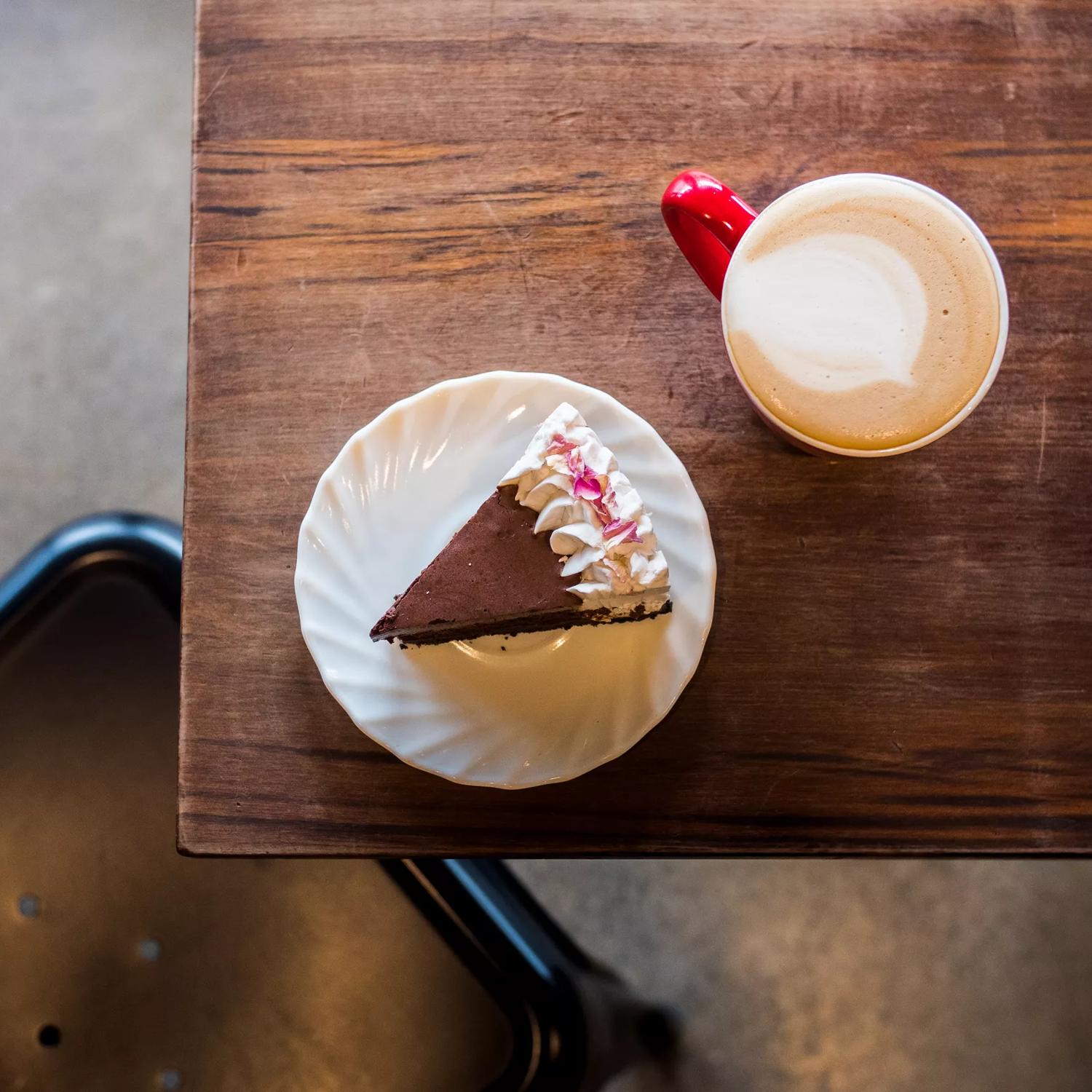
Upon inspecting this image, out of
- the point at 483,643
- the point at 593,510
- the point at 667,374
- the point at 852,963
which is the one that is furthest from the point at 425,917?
the point at 852,963

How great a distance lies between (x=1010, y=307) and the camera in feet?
3.43

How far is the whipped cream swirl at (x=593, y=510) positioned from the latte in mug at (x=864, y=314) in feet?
0.52

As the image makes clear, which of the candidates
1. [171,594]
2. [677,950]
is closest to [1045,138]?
[171,594]

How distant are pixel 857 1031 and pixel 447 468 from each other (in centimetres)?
146

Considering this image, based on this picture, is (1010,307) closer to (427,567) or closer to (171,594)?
(427,567)

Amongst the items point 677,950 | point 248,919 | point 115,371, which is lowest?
point 677,950

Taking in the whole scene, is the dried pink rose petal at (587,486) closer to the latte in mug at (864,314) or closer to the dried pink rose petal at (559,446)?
the dried pink rose petal at (559,446)

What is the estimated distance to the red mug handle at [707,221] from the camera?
91cm

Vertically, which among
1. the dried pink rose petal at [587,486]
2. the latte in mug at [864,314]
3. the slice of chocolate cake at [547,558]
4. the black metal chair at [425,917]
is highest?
the latte in mug at [864,314]

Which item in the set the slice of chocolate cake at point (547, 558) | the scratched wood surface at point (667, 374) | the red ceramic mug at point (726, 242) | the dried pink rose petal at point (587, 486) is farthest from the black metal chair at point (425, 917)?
the red ceramic mug at point (726, 242)

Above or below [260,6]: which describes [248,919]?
below

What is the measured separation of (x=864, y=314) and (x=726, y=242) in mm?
150

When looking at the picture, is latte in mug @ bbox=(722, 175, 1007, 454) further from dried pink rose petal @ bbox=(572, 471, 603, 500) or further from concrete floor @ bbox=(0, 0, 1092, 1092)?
concrete floor @ bbox=(0, 0, 1092, 1092)

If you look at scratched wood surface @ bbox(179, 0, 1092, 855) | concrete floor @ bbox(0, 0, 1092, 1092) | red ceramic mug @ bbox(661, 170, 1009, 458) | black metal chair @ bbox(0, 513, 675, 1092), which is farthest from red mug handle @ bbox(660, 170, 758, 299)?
concrete floor @ bbox(0, 0, 1092, 1092)
